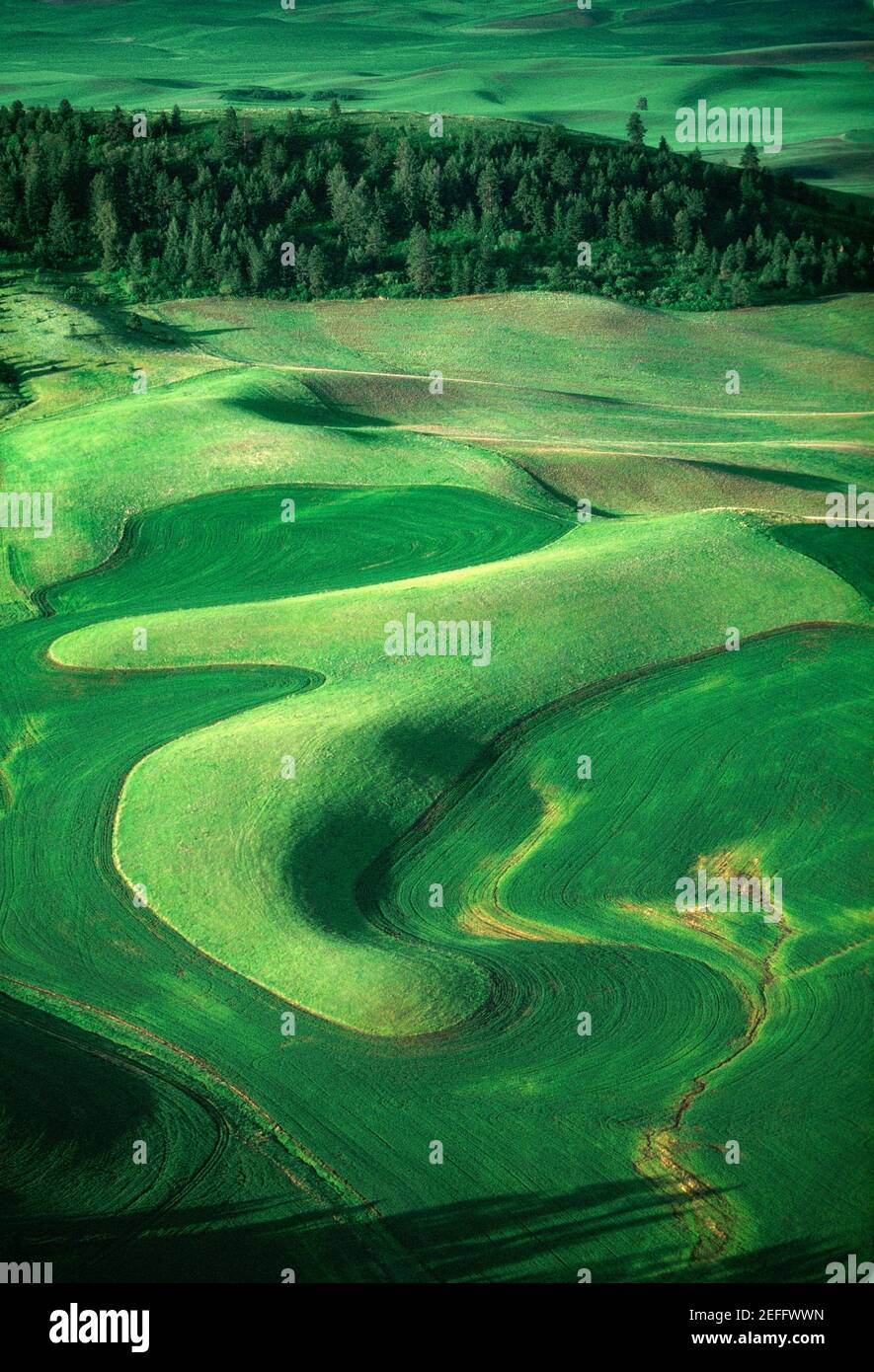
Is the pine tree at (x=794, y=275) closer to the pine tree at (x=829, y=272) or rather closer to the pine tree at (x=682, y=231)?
the pine tree at (x=829, y=272)

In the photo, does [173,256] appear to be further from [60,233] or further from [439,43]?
[439,43]

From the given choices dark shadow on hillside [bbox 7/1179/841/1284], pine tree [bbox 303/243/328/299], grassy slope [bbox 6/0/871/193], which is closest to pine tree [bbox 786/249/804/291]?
grassy slope [bbox 6/0/871/193]

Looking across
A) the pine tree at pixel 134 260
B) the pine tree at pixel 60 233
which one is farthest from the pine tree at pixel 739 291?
the pine tree at pixel 60 233

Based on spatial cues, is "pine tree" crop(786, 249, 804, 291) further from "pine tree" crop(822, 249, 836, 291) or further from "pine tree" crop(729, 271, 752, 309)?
"pine tree" crop(729, 271, 752, 309)

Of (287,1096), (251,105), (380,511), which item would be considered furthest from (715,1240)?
(251,105)

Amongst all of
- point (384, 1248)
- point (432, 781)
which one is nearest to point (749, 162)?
point (432, 781)

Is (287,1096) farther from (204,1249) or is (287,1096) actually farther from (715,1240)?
(715,1240)
